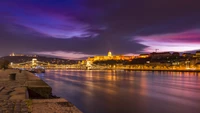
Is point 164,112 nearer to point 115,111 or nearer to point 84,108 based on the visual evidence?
point 115,111

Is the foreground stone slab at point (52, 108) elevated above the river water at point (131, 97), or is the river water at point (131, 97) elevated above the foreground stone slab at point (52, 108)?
the foreground stone slab at point (52, 108)

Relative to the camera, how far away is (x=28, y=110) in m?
7.21

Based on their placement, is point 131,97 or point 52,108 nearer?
point 52,108

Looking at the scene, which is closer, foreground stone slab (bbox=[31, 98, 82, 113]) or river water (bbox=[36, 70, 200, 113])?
foreground stone slab (bbox=[31, 98, 82, 113])

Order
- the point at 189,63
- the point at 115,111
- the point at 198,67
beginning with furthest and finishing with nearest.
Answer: the point at 189,63, the point at 198,67, the point at 115,111

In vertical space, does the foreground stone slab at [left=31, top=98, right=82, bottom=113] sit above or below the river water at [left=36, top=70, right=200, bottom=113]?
above

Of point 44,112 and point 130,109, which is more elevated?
point 44,112

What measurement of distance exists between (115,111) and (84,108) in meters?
2.66

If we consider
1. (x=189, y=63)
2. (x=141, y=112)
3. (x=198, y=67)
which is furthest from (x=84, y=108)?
(x=189, y=63)

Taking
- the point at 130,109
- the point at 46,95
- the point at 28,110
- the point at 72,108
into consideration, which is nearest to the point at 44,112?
the point at 28,110

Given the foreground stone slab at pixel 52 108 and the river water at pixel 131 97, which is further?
the river water at pixel 131 97

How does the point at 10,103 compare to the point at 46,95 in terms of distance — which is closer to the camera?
the point at 10,103

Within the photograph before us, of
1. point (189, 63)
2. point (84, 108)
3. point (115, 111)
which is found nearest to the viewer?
point (115, 111)

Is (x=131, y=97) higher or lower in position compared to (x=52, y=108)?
lower
